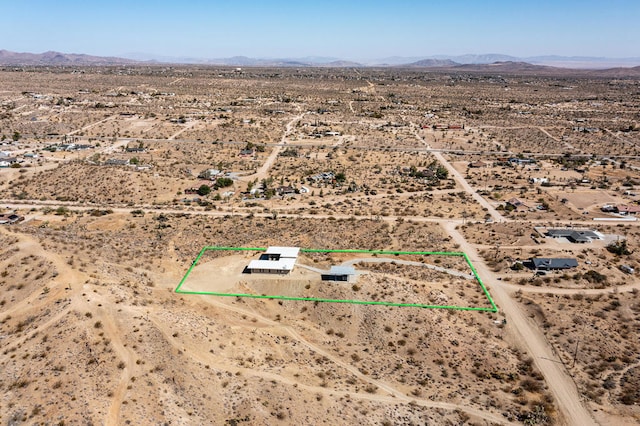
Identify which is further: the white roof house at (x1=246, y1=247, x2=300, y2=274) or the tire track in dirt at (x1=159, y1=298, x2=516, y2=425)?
the white roof house at (x1=246, y1=247, x2=300, y2=274)

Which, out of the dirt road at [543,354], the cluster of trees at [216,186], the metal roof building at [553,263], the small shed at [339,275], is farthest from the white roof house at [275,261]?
the cluster of trees at [216,186]

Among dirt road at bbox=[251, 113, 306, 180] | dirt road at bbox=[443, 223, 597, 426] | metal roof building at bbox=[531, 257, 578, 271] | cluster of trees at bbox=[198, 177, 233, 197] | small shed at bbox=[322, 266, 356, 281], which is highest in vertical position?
dirt road at bbox=[251, 113, 306, 180]

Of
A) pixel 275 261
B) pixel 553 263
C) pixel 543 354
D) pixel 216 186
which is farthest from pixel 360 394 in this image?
pixel 216 186

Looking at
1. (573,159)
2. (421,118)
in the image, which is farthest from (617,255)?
(421,118)

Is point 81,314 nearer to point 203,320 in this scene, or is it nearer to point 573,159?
point 203,320

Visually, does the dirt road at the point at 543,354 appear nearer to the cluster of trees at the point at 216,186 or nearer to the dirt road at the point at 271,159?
the cluster of trees at the point at 216,186

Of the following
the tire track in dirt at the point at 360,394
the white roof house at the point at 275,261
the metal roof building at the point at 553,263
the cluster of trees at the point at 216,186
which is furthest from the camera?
the cluster of trees at the point at 216,186

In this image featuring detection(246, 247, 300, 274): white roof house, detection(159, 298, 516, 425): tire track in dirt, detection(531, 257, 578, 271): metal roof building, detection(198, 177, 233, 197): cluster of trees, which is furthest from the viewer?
detection(198, 177, 233, 197): cluster of trees

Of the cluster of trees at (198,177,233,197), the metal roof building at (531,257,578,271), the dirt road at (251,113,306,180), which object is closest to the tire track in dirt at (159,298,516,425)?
the metal roof building at (531,257,578,271)

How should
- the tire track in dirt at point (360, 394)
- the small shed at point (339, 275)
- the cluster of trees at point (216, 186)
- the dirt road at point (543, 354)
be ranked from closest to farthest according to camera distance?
the tire track in dirt at point (360, 394)
the dirt road at point (543, 354)
the small shed at point (339, 275)
the cluster of trees at point (216, 186)

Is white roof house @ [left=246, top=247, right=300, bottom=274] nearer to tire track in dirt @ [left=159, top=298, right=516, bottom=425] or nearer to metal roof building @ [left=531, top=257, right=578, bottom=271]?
tire track in dirt @ [left=159, top=298, right=516, bottom=425]

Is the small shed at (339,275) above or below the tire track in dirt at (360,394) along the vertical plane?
above
